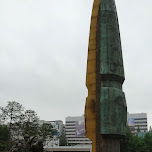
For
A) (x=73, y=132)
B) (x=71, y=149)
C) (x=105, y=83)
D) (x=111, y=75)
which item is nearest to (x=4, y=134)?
(x=71, y=149)

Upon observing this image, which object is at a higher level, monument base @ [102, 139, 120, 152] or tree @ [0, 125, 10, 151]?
monument base @ [102, 139, 120, 152]

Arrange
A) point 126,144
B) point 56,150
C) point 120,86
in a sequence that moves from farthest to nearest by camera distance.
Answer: point 56,150 < point 126,144 < point 120,86

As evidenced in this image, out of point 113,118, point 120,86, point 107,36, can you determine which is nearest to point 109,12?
point 107,36

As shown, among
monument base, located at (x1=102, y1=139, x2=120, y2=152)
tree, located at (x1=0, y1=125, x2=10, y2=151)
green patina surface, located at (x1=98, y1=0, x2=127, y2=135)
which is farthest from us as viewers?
tree, located at (x1=0, y1=125, x2=10, y2=151)

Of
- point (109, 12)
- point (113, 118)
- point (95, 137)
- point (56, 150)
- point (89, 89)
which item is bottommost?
point (56, 150)

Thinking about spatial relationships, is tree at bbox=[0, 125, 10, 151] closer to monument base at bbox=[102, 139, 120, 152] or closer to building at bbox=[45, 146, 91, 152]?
building at bbox=[45, 146, 91, 152]

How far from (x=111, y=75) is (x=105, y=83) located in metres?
0.40

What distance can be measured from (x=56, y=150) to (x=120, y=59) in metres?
43.1

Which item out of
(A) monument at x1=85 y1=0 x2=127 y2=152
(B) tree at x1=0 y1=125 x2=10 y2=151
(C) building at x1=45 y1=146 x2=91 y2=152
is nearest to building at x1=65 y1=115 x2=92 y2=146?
(C) building at x1=45 y1=146 x2=91 y2=152

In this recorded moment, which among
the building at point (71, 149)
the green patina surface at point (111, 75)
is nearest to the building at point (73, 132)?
the building at point (71, 149)

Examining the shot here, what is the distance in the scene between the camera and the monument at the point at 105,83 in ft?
30.3

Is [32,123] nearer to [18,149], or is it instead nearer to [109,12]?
[18,149]

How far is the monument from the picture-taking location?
9.25m

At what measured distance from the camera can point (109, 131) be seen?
9.08 metres
